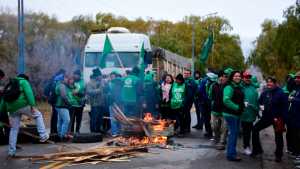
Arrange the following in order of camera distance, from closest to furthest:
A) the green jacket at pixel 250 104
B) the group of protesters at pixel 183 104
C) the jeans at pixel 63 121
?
the group of protesters at pixel 183 104
the green jacket at pixel 250 104
the jeans at pixel 63 121

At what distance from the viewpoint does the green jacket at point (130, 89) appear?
1458cm

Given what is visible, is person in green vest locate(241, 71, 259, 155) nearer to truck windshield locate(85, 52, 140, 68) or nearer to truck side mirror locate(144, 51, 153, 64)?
truck side mirror locate(144, 51, 153, 64)

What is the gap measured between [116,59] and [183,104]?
8051 mm

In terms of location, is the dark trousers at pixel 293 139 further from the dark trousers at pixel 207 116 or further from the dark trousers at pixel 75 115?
the dark trousers at pixel 75 115

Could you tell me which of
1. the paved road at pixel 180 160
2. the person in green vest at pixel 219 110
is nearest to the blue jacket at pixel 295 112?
the paved road at pixel 180 160

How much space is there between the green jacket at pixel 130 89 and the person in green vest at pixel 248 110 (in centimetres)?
382

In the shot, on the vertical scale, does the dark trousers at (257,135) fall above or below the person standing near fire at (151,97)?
below

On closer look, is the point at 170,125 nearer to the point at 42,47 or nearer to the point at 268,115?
the point at 268,115

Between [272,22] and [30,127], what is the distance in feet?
193

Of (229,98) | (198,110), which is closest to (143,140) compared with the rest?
(229,98)

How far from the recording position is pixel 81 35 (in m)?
57.3

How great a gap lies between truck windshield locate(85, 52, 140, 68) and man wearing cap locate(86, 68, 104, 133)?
6900 mm

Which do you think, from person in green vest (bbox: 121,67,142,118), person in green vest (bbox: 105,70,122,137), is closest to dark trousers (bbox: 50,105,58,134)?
person in green vest (bbox: 105,70,122,137)

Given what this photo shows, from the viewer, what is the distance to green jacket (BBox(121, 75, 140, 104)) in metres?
14.6
